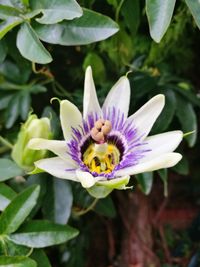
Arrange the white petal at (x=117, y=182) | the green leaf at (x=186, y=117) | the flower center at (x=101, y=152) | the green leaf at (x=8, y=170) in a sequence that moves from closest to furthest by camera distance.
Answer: the white petal at (x=117, y=182) → the flower center at (x=101, y=152) → the green leaf at (x=8, y=170) → the green leaf at (x=186, y=117)

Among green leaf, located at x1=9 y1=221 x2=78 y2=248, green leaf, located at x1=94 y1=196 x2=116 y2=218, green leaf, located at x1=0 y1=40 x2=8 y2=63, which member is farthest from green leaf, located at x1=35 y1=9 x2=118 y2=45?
green leaf, located at x1=94 y1=196 x2=116 y2=218

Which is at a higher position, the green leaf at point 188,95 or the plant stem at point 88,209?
the green leaf at point 188,95

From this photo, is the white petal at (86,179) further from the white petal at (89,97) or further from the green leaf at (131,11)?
the green leaf at (131,11)

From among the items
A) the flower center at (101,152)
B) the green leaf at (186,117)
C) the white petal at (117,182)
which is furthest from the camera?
the green leaf at (186,117)

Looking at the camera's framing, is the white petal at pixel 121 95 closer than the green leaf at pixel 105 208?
Yes

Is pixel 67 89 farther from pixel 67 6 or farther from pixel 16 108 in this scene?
pixel 67 6

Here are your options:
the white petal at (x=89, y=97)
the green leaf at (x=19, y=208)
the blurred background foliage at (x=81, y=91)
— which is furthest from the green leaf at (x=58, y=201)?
the white petal at (x=89, y=97)

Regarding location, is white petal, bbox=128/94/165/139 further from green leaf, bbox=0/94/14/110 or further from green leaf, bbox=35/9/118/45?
green leaf, bbox=0/94/14/110

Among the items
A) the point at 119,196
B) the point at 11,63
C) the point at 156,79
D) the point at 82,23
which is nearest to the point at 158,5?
the point at 82,23
